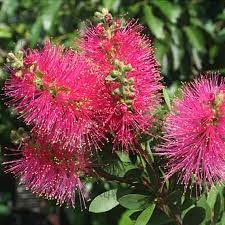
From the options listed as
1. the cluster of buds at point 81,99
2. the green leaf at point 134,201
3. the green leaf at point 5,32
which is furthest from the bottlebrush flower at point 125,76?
the green leaf at point 5,32

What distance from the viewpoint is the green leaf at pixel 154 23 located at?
229 cm

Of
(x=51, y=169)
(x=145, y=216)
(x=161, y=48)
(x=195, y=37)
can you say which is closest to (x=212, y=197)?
(x=145, y=216)

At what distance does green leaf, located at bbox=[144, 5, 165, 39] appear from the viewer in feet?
7.52

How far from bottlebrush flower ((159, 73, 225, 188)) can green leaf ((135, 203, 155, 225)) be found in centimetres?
11

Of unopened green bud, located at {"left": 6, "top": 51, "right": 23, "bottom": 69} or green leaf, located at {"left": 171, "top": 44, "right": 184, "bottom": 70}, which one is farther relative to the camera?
green leaf, located at {"left": 171, "top": 44, "right": 184, "bottom": 70}

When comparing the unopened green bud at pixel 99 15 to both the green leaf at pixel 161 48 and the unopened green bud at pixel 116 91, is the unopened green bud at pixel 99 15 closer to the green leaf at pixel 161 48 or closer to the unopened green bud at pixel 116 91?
the unopened green bud at pixel 116 91

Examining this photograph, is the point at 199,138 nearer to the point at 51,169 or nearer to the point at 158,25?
the point at 51,169

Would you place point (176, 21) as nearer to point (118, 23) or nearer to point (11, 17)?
point (11, 17)

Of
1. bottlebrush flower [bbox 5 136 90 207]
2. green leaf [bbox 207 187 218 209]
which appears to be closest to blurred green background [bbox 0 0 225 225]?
green leaf [bbox 207 187 218 209]

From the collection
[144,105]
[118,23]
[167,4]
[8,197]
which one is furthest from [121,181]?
[8,197]

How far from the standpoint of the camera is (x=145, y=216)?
4.10ft

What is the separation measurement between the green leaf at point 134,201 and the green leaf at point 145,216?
0.04ft

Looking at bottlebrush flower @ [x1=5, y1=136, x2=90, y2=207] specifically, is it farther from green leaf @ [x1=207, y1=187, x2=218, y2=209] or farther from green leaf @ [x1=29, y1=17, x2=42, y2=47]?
green leaf @ [x1=29, y1=17, x2=42, y2=47]

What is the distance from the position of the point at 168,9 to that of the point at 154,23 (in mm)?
99
